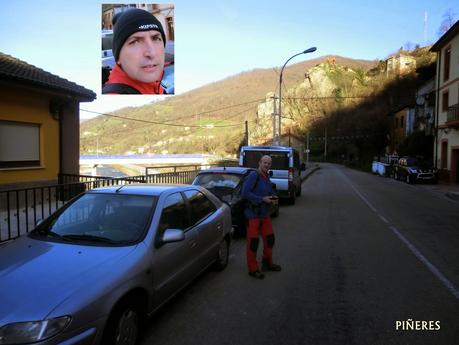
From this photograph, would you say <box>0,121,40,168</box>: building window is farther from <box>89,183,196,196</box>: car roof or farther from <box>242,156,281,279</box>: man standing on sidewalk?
<box>242,156,281,279</box>: man standing on sidewalk

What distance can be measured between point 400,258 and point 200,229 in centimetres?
384

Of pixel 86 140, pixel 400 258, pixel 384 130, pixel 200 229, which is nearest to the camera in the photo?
pixel 200 229

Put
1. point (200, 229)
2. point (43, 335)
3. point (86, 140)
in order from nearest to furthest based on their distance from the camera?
point (43, 335) < point (200, 229) < point (86, 140)

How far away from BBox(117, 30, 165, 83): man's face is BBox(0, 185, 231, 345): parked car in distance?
37.3ft

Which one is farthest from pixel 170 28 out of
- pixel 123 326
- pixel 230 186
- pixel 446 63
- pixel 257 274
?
pixel 446 63

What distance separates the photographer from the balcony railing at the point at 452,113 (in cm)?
2760

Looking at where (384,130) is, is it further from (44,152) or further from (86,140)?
(86,140)

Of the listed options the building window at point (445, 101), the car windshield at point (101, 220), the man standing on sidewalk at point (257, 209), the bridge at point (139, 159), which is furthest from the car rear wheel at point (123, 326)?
the bridge at point (139, 159)

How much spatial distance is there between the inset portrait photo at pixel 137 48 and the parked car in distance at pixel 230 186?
7.89 m

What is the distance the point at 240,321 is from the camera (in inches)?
173

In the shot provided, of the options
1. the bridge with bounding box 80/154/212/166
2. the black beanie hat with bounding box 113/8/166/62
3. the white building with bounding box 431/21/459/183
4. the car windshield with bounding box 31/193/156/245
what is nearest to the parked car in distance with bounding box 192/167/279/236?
the car windshield with bounding box 31/193/156/245

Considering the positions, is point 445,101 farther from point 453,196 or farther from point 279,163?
point 279,163

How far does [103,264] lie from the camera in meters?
3.52

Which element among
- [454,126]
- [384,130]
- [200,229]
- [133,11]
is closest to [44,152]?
[133,11]
